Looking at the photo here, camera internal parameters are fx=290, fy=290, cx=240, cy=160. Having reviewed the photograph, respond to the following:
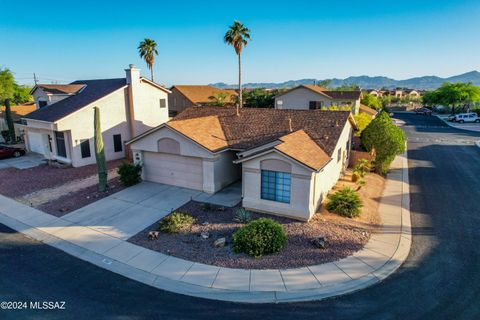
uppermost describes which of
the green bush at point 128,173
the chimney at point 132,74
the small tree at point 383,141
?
the chimney at point 132,74

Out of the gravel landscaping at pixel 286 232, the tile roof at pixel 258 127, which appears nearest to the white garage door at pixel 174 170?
the tile roof at pixel 258 127

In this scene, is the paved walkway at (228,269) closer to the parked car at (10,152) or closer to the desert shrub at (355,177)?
the desert shrub at (355,177)

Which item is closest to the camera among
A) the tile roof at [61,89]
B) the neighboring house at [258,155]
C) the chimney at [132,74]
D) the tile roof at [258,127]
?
the neighboring house at [258,155]

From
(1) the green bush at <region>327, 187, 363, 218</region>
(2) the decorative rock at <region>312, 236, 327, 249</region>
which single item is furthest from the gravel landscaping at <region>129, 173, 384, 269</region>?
(1) the green bush at <region>327, 187, 363, 218</region>

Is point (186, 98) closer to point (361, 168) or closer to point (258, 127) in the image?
point (258, 127)

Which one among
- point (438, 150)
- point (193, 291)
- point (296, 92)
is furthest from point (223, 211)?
point (296, 92)

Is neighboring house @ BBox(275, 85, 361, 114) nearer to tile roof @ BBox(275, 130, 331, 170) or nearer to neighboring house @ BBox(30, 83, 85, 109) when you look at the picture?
tile roof @ BBox(275, 130, 331, 170)

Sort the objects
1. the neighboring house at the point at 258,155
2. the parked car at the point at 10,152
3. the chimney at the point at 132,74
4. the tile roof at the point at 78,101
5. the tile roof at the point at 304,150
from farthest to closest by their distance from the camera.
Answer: the parked car at the point at 10,152 < the chimney at the point at 132,74 < the tile roof at the point at 78,101 < the neighboring house at the point at 258,155 < the tile roof at the point at 304,150

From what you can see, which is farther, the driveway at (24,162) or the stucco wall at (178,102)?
the stucco wall at (178,102)
